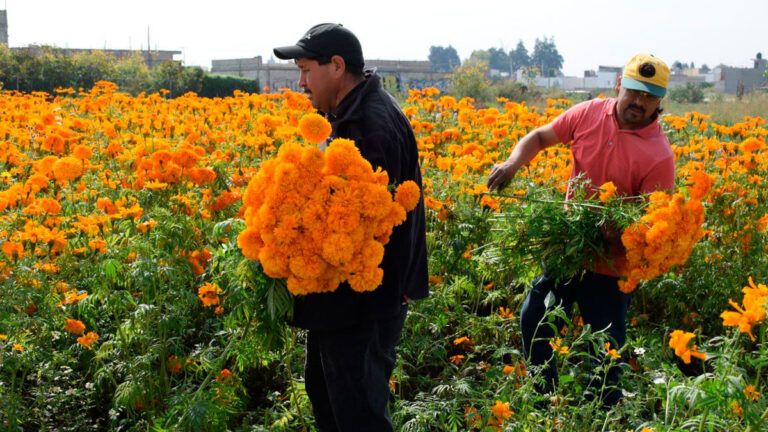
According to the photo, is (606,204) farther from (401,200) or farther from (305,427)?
(305,427)

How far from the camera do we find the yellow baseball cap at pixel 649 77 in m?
3.64

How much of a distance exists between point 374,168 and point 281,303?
21.9 inches

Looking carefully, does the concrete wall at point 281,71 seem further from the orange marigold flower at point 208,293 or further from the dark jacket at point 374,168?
the dark jacket at point 374,168

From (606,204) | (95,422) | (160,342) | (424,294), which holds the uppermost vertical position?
(606,204)

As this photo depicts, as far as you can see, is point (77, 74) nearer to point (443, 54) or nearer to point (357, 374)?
point (357, 374)

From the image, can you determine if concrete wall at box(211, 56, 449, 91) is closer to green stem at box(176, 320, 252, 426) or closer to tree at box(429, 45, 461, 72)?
green stem at box(176, 320, 252, 426)

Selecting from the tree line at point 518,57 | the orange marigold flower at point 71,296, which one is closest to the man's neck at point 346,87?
the orange marigold flower at point 71,296

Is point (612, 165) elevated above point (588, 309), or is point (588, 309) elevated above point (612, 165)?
point (612, 165)

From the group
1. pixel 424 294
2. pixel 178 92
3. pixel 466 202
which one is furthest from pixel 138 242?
pixel 178 92

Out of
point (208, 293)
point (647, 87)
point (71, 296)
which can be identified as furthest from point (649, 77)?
point (71, 296)

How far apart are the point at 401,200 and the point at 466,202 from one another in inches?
84.6

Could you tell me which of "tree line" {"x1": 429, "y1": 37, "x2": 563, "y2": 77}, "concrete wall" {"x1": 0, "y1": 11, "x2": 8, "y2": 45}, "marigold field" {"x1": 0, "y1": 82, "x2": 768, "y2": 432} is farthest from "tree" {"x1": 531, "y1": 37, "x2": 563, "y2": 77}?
"marigold field" {"x1": 0, "y1": 82, "x2": 768, "y2": 432}

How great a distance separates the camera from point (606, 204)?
3602mm

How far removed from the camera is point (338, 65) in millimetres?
2939
